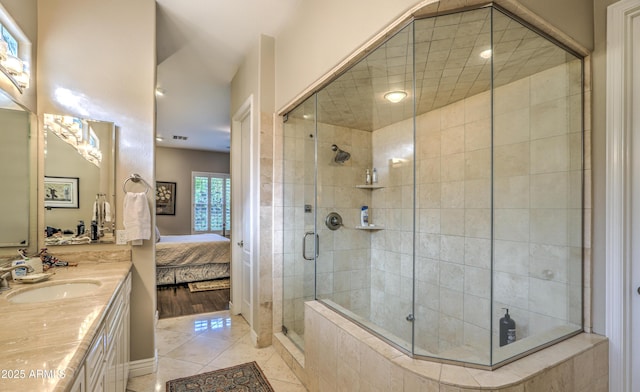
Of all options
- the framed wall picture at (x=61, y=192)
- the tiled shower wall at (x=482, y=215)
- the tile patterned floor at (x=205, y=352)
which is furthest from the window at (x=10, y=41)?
the tiled shower wall at (x=482, y=215)

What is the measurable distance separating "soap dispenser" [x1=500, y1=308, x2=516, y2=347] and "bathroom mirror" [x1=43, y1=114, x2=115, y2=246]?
296cm

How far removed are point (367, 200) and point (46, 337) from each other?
9.42 ft

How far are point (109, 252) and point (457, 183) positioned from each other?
295cm

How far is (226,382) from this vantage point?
7.66ft

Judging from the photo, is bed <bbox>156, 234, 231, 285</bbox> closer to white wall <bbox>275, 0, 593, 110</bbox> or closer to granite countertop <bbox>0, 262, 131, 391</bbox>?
white wall <bbox>275, 0, 593, 110</bbox>

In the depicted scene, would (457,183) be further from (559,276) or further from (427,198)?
(559,276)

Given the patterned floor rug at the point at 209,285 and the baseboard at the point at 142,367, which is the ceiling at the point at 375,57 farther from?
the patterned floor rug at the point at 209,285

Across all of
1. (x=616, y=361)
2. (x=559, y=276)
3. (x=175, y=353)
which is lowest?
(x=175, y=353)

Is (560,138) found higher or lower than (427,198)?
higher

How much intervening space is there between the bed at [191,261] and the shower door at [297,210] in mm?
2393

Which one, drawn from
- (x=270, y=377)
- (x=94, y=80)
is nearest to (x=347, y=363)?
(x=270, y=377)

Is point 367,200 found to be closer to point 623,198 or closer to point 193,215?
point 623,198

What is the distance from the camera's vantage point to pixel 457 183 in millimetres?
2666

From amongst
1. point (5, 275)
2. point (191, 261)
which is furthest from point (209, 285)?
point (5, 275)
